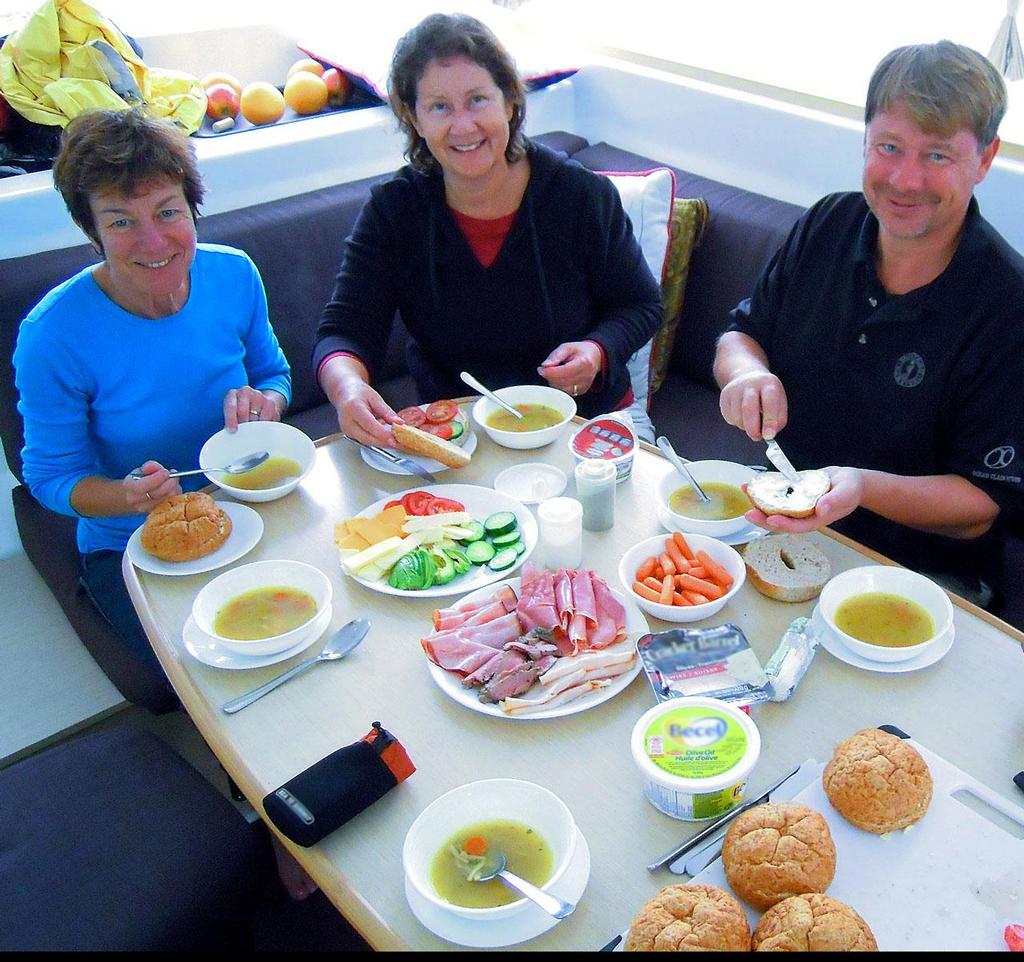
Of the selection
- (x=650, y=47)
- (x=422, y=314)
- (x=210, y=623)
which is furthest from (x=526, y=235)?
(x=650, y=47)

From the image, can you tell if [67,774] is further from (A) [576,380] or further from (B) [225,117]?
(B) [225,117]

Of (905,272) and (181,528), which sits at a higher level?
(905,272)

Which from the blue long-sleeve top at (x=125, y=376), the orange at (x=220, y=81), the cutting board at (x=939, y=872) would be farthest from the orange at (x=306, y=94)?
the cutting board at (x=939, y=872)

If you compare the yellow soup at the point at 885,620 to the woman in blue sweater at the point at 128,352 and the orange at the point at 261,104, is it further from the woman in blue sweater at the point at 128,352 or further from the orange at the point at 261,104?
the orange at the point at 261,104

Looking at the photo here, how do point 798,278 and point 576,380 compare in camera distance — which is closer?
point 798,278

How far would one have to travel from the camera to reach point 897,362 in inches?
61.8

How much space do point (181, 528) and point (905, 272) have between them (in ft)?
4.31

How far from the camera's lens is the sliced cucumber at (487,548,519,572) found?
1397 millimetres

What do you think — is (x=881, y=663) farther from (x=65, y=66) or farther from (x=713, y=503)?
(x=65, y=66)

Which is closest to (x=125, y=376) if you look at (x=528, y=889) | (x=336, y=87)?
(x=528, y=889)

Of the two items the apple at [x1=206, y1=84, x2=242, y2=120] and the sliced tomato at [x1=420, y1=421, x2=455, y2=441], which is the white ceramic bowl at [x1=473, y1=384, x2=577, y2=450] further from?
the apple at [x1=206, y1=84, x2=242, y2=120]

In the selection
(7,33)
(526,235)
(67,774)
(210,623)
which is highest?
(7,33)

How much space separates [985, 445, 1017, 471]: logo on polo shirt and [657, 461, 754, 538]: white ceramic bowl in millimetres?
376

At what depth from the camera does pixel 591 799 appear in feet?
3.40
